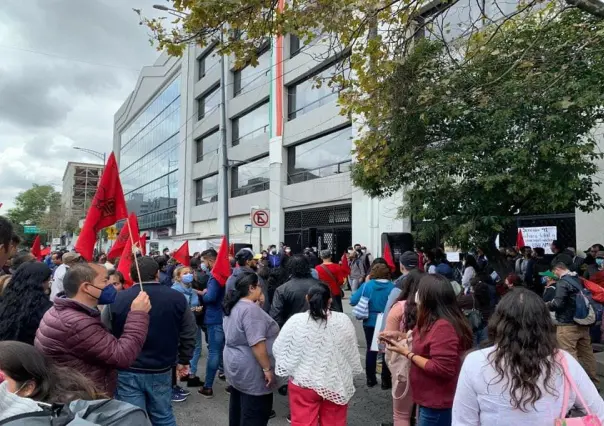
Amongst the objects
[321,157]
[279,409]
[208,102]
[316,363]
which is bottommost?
[279,409]

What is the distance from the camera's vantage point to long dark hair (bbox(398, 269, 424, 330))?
4.11 m

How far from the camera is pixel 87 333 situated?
118 inches

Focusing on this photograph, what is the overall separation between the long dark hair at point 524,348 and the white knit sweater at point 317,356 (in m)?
1.57

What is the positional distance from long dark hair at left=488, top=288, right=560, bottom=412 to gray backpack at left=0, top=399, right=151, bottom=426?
5.11 ft

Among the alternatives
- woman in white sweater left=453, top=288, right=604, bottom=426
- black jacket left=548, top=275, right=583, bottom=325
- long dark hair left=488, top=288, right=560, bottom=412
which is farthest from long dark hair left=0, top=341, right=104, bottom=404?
black jacket left=548, top=275, right=583, bottom=325

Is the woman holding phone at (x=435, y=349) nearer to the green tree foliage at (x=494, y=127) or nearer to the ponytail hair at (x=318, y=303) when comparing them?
the ponytail hair at (x=318, y=303)

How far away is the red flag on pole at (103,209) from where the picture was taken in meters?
4.04

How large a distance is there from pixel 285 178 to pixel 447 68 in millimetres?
15246

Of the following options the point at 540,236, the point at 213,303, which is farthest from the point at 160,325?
the point at 540,236

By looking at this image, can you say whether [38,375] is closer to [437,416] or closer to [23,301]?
[23,301]

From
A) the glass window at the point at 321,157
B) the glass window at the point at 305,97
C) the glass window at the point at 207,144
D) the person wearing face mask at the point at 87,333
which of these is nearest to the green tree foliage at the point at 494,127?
the person wearing face mask at the point at 87,333

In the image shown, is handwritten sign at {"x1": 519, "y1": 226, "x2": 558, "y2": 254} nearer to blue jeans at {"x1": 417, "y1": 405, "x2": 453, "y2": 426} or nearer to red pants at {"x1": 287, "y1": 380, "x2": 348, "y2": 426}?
blue jeans at {"x1": 417, "y1": 405, "x2": 453, "y2": 426}

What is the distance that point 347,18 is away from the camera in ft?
22.3

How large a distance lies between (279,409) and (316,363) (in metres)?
2.34
